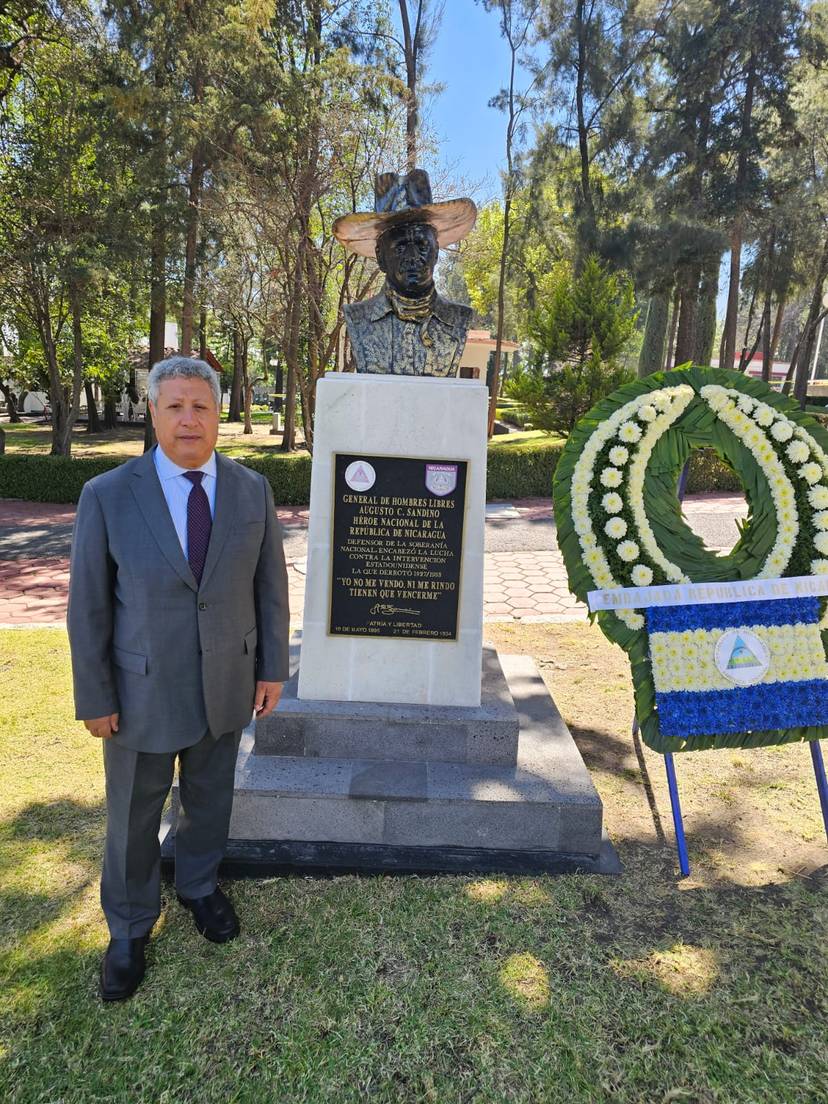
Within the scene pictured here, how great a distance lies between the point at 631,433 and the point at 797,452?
0.71 meters

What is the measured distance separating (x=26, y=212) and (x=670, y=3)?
697 inches

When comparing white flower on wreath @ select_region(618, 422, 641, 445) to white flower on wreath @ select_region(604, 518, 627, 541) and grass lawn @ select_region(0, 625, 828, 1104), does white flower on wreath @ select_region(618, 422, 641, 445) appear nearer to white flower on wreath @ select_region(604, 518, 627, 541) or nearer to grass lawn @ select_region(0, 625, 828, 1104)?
white flower on wreath @ select_region(604, 518, 627, 541)

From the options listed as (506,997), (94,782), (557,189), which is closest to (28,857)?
(94,782)

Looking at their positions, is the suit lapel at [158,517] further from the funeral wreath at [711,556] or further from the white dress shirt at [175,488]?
the funeral wreath at [711,556]

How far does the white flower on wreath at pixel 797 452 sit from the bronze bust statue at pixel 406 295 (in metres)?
1.58

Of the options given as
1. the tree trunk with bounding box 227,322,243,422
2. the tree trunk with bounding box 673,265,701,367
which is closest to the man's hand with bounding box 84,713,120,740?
the tree trunk with bounding box 673,265,701,367

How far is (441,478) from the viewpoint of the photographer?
3.22 meters

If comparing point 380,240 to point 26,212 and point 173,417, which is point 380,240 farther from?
point 26,212

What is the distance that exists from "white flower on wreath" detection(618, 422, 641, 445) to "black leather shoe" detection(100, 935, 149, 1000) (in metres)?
2.72

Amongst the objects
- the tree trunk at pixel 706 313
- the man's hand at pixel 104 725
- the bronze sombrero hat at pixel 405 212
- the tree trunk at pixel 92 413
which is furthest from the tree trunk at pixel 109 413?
the man's hand at pixel 104 725

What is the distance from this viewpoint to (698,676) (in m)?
3.00

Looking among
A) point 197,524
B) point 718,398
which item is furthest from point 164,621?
point 718,398

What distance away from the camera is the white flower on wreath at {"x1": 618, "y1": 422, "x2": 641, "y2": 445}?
3.04 meters
